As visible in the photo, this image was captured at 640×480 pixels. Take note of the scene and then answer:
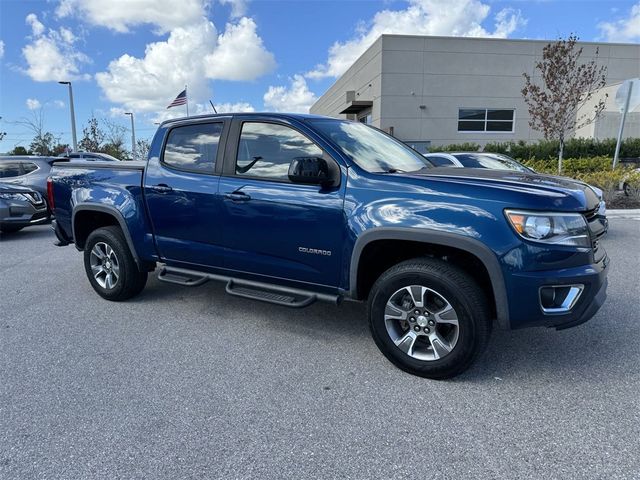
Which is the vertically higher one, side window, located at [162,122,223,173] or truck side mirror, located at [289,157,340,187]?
side window, located at [162,122,223,173]

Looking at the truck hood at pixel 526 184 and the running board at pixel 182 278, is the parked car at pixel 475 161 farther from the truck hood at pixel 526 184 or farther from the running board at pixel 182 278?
the running board at pixel 182 278

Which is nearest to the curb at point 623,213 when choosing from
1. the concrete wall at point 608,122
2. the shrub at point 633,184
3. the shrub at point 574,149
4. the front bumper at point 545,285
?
the shrub at point 633,184

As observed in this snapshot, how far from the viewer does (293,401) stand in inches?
114

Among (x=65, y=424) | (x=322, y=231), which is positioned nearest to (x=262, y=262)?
(x=322, y=231)

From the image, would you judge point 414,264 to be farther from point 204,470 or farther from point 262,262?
point 204,470

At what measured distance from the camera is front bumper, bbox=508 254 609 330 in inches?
108

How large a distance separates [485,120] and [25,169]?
24.5m

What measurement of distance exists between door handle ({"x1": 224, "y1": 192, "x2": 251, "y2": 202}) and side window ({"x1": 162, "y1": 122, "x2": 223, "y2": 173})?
0.36 metres

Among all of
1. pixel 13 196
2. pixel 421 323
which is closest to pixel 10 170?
pixel 13 196

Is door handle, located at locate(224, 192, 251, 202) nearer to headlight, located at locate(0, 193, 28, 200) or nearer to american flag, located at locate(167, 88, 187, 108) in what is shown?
headlight, located at locate(0, 193, 28, 200)

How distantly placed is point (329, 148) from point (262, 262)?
1.08m

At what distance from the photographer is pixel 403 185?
3092mm

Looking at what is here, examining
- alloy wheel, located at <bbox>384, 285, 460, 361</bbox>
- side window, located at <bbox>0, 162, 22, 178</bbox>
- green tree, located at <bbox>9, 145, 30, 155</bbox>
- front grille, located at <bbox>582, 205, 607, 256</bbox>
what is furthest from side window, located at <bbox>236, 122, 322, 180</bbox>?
green tree, located at <bbox>9, 145, 30, 155</bbox>

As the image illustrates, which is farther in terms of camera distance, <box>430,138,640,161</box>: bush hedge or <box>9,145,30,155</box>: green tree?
<box>9,145,30,155</box>: green tree
